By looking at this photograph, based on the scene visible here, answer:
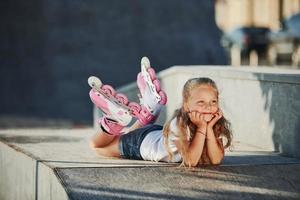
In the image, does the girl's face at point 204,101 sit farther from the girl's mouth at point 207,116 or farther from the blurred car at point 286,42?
the blurred car at point 286,42

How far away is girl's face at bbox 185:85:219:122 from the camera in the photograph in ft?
19.1

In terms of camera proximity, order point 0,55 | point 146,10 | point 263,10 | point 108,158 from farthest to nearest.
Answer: point 263,10 < point 146,10 < point 0,55 < point 108,158

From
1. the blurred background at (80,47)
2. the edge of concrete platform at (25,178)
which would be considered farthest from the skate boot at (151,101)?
the blurred background at (80,47)

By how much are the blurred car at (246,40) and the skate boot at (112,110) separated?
27.6 meters

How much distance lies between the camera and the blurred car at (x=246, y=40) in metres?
34.2

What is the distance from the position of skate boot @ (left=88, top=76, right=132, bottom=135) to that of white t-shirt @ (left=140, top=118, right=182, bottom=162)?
0.23 metres

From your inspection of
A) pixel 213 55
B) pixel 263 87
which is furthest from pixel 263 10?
pixel 263 87

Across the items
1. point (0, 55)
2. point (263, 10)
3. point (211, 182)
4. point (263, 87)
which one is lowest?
point (211, 182)

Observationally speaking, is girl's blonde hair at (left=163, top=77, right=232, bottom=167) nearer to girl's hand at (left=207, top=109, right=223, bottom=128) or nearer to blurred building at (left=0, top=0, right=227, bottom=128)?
girl's hand at (left=207, top=109, right=223, bottom=128)

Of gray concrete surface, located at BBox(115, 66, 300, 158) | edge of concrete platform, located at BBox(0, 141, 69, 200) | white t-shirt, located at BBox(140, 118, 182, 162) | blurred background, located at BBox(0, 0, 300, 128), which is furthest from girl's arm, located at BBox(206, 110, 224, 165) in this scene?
blurred background, located at BBox(0, 0, 300, 128)

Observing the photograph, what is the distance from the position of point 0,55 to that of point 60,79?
1.30 metres

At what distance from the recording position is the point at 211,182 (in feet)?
18.3

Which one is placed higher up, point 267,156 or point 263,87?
point 263,87

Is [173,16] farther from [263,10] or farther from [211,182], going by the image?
[263,10]
